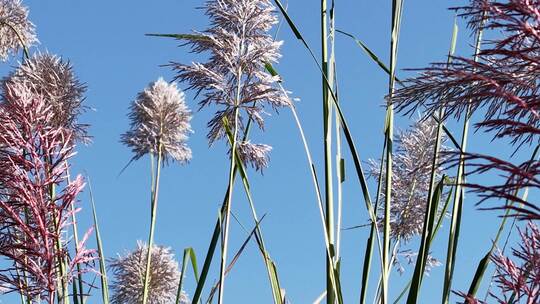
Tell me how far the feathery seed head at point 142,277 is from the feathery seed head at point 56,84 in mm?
1036

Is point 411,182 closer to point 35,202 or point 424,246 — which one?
point 424,246

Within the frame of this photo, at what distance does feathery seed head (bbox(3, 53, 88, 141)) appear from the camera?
3162mm

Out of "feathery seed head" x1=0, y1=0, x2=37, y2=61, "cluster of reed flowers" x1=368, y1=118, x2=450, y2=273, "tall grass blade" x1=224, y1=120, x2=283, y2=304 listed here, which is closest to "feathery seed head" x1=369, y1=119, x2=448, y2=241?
"cluster of reed flowers" x1=368, y1=118, x2=450, y2=273

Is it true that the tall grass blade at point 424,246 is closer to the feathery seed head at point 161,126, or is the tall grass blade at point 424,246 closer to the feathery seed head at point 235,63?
the feathery seed head at point 235,63

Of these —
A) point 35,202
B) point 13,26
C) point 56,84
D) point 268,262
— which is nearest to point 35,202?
point 35,202

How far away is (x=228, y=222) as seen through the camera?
2393mm

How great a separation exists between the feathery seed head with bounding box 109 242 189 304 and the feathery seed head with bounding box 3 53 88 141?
1.04m

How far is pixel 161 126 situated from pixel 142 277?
31.1 inches

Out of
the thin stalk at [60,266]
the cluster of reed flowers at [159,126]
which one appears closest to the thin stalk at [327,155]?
the thin stalk at [60,266]

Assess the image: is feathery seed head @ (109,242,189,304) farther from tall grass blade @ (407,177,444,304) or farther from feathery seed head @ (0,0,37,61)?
tall grass blade @ (407,177,444,304)

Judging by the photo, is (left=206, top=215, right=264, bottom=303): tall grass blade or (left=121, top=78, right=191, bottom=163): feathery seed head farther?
(left=121, top=78, right=191, bottom=163): feathery seed head

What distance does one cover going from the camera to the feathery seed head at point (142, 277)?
4098 mm

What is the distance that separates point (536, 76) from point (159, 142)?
2705mm

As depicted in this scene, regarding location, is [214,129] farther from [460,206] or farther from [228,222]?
[460,206]
